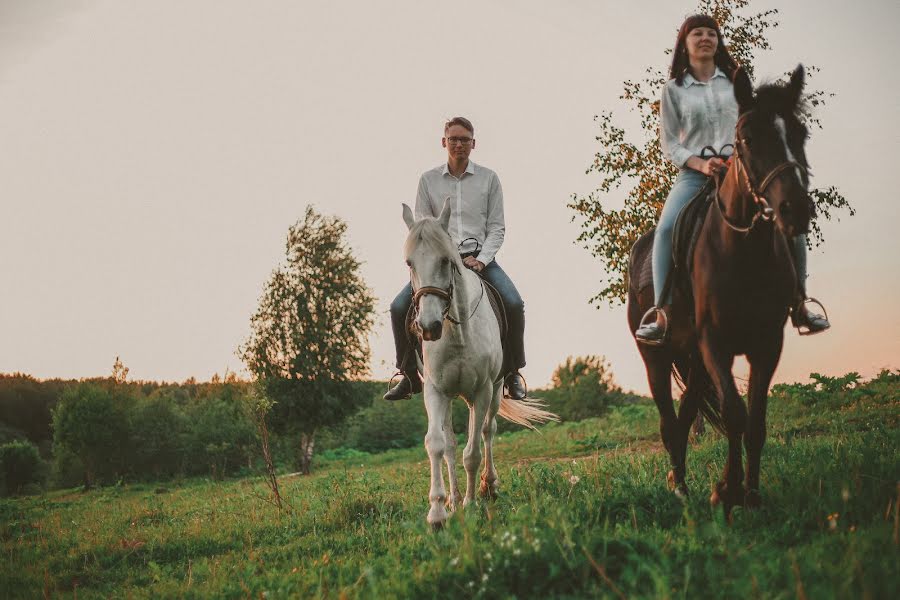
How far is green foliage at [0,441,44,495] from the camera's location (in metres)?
35.9

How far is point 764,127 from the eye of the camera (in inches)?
142

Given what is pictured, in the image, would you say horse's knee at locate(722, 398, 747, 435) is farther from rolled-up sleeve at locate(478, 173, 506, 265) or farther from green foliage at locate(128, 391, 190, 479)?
green foliage at locate(128, 391, 190, 479)

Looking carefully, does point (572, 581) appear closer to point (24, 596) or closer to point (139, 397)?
point (24, 596)

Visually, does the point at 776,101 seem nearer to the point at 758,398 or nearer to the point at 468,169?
the point at 758,398

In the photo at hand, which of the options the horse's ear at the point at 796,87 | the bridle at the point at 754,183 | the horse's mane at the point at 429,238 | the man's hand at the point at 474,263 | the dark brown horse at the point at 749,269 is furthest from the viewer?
the man's hand at the point at 474,263

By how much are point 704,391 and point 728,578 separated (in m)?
2.93

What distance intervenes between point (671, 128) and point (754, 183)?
1674mm

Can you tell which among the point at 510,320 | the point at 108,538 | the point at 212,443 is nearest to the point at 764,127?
the point at 510,320

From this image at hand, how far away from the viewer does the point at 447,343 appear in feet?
17.6

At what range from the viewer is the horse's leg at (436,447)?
4.87 m

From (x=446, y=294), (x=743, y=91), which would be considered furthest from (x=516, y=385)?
(x=743, y=91)

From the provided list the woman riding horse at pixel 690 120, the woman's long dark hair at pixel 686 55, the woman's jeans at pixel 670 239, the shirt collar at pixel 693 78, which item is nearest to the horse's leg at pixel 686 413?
the woman riding horse at pixel 690 120

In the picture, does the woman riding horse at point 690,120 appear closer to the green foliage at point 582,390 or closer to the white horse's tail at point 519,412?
the white horse's tail at point 519,412

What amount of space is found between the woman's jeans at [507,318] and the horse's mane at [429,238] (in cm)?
140
